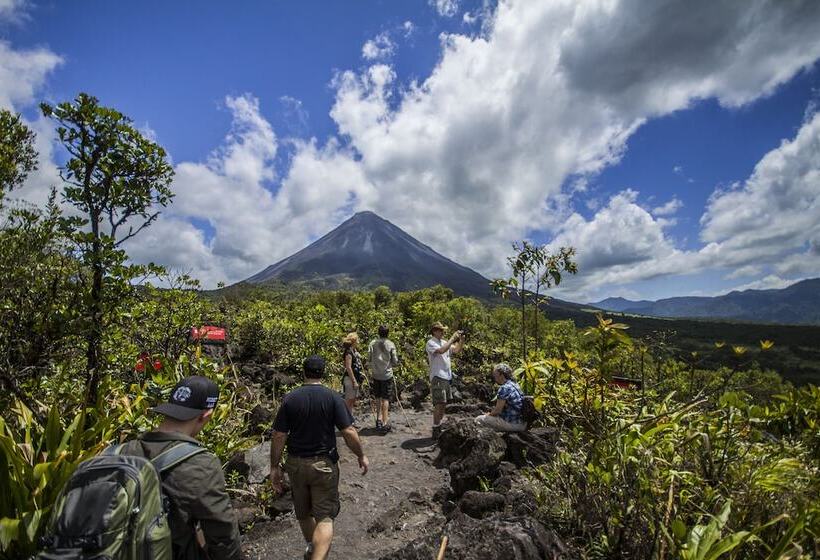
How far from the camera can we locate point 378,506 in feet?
16.1

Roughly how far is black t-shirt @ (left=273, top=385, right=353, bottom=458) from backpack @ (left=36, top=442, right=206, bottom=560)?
1479 millimetres

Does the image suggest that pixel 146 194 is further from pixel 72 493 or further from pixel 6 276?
pixel 72 493

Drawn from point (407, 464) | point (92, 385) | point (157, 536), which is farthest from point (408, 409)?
point (157, 536)

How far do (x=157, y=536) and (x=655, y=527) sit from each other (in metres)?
2.61

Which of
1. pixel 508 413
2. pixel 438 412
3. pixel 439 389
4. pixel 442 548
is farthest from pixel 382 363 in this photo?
pixel 442 548

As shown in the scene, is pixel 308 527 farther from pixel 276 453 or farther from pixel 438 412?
pixel 438 412

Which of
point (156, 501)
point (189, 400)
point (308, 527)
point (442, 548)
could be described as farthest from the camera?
point (308, 527)

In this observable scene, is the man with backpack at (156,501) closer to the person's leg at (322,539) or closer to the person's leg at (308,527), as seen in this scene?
the person's leg at (322,539)

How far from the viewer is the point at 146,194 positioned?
12.1 feet

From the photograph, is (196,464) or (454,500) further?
(454,500)

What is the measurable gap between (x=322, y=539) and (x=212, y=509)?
1.46 meters

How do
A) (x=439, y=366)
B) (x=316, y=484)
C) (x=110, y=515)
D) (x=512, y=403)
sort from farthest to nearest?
(x=439, y=366) < (x=512, y=403) < (x=316, y=484) < (x=110, y=515)

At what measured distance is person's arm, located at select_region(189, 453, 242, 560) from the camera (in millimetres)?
2021

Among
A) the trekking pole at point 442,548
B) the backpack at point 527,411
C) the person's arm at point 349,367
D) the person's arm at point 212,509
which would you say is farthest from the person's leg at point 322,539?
the person's arm at point 349,367
